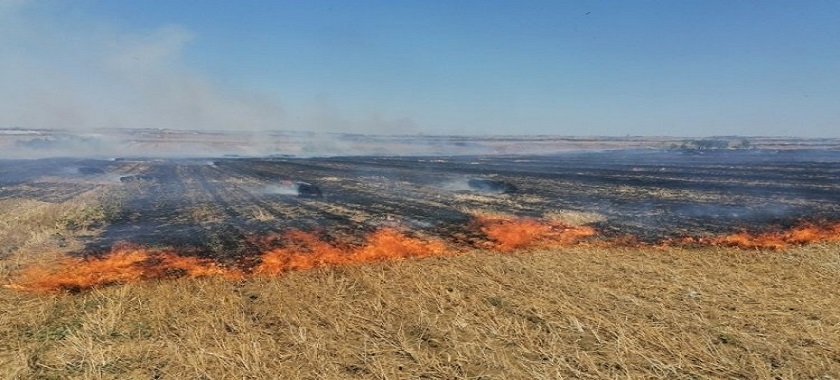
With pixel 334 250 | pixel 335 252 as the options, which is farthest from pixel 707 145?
pixel 335 252

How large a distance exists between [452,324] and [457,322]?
9cm

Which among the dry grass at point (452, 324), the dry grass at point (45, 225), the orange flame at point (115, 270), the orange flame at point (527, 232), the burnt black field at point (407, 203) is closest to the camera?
the dry grass at point (452, 324)

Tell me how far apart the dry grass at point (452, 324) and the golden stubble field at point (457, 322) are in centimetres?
2

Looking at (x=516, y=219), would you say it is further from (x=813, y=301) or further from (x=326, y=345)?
(x=326, y=345)

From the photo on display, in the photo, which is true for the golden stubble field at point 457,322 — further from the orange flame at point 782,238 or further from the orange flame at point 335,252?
the orange flame at point 782,238

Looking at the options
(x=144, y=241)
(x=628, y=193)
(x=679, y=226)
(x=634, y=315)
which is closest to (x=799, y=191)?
(x=628, y=193)

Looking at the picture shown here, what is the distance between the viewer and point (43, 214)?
14867 mm

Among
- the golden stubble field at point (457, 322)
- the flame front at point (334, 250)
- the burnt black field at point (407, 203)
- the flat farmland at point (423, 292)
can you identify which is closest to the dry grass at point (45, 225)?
the flat farmland at point (423, 292)

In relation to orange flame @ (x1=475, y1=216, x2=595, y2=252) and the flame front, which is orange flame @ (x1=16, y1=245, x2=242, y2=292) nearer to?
the flame front

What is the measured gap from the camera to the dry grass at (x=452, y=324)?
5.31 m

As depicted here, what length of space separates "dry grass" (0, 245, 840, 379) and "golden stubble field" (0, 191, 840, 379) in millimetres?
25

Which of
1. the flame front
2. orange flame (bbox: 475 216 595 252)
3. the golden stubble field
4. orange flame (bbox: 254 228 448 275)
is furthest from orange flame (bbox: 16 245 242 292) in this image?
orange flame (bbox: 475 216 595 252)

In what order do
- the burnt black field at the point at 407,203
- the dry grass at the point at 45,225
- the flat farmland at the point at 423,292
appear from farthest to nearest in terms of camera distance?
the burnt black field at the point at 407,203, the dry grass at the point at 45,225, the flat farmland at the point at 423,292

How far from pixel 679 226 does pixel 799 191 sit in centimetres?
1148
